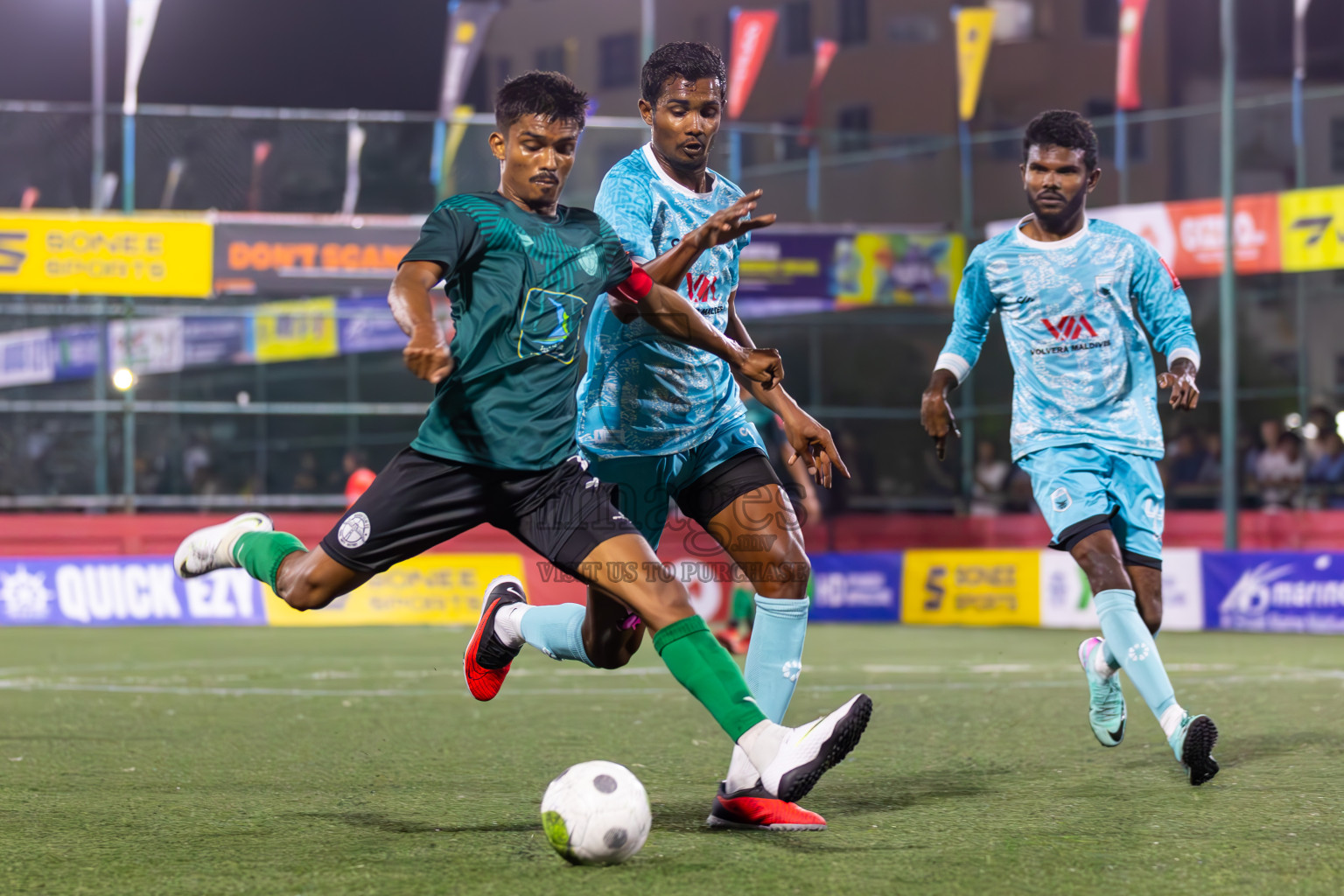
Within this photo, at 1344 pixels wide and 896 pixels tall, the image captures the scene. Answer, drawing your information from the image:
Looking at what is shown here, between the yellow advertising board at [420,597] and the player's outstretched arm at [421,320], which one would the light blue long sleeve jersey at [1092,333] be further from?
the yellow advertising board at [420,597]

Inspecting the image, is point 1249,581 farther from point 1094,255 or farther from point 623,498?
point 623,498

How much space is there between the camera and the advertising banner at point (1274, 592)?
15.9 metres

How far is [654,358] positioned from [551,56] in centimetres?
4584

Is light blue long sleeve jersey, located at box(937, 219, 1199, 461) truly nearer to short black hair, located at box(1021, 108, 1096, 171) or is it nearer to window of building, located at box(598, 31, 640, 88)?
short black hair, located at box(1021, 108, 1096, 171)

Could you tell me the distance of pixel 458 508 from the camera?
456cm

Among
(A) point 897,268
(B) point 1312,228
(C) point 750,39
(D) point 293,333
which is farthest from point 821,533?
(C) point 750,39

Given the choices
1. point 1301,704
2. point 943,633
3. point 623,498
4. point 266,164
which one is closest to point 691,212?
point 623,498

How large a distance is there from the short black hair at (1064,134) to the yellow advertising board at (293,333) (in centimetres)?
1815

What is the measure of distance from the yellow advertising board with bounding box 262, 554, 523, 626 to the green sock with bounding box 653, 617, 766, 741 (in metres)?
14.3

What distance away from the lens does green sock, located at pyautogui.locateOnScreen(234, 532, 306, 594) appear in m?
5.01

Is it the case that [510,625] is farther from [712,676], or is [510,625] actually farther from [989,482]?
[989,482]

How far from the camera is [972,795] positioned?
512 centimetres

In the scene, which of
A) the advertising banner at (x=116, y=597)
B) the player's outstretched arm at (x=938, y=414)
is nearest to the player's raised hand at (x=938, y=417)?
the player's outstretched arm at (x=938, y=414)

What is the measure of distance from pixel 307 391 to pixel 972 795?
62.6ft
